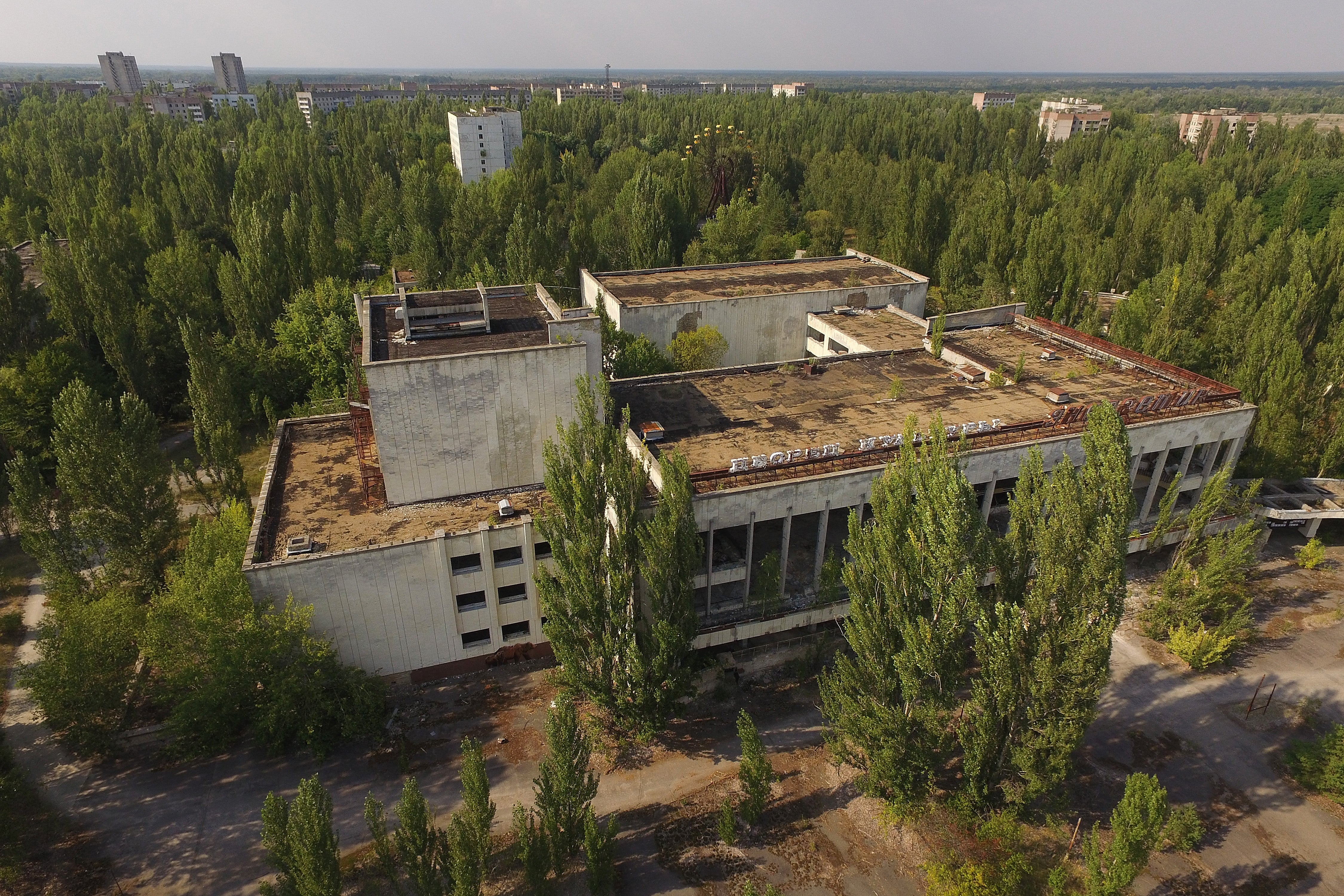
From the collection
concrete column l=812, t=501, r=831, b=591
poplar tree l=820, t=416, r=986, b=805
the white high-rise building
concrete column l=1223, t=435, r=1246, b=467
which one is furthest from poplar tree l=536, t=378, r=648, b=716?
the white high-rise building

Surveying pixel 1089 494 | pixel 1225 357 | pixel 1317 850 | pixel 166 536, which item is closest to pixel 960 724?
pixel 1089 494

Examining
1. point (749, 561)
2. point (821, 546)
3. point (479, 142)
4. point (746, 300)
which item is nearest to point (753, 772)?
point (749, 561)

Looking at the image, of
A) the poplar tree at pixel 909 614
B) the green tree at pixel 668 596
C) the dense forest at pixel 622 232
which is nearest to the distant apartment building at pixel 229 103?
the dense forest at pixel 622 232

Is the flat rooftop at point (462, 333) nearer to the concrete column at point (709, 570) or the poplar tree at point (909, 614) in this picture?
the concrete column at point (709, 570)

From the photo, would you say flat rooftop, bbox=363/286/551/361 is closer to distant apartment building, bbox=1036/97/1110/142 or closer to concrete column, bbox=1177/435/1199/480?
concrete column, bbox=1177/435/1199/480

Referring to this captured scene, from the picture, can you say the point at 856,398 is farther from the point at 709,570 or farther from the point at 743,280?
the point at 743,280

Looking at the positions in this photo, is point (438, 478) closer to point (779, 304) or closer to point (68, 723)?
point (68, 723)
